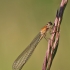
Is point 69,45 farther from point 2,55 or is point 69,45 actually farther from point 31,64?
point 2,55

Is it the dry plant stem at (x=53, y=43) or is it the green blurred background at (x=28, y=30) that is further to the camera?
the green blurred background at (x=28, y=30)

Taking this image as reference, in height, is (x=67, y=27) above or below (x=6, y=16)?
below

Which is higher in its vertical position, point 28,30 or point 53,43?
point 28,30

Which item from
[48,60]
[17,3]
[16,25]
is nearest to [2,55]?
[16,25]

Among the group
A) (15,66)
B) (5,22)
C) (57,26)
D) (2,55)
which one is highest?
(5,22)

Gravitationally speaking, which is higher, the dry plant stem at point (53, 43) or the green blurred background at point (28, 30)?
the green blurred background at point (28, 30)

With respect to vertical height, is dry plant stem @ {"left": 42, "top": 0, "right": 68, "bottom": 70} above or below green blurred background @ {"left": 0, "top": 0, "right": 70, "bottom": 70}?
below

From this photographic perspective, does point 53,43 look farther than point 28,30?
No

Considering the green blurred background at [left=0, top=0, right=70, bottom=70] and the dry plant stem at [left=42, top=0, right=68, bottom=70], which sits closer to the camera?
the dry plant stem at [left=42, top=0, right=68, bottom=70]
